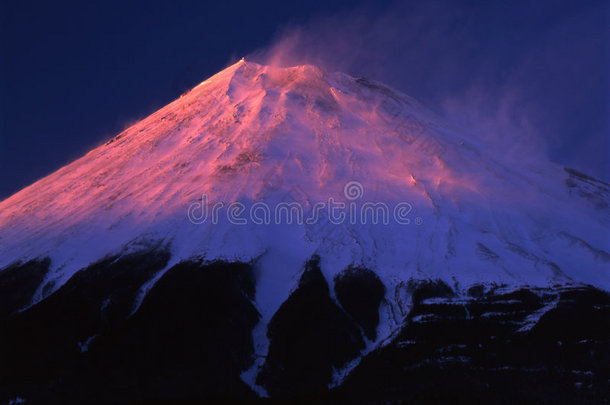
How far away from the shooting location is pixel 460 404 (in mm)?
12391

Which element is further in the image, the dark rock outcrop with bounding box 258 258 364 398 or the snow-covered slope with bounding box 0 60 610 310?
the snow-covered slope with bounding box 0 60 610 310

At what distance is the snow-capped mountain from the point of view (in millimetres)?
14984

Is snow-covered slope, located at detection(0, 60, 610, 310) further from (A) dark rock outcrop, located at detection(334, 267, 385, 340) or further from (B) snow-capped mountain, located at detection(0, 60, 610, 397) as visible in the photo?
(A) dark rock outcrop, located at detection(334, 267, 385, 340)

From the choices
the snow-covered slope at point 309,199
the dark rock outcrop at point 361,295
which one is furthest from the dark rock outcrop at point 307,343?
the snow-covered slope at point 309,199

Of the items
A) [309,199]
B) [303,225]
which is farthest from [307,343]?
[309,199]

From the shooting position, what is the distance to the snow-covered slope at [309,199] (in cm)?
1684

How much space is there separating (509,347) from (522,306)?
5.50ft

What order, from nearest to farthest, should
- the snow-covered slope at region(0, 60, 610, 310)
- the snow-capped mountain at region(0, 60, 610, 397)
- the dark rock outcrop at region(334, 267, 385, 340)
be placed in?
the dark rock outcrop at region(334, 267, 385, 340) → the snow-capped mountain at region(0, 60, 610, 397) → the snow-covered slope at region(0, 60, 610, 310)

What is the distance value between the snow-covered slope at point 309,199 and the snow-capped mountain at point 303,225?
3.5 inches

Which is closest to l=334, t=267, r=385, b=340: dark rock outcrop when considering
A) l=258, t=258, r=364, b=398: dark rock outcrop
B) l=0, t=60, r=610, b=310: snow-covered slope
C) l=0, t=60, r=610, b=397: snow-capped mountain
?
l=0, t=60, r=610, b=397: snow-capped mountain

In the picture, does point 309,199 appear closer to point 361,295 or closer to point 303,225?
point 303,225

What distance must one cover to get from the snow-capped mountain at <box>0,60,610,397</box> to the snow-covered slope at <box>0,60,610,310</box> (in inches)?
3.5

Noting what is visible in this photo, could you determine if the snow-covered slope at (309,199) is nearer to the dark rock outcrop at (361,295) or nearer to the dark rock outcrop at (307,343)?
the dark rock outcrop at (361,295)

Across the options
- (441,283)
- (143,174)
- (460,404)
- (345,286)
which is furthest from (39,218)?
(460,404)
